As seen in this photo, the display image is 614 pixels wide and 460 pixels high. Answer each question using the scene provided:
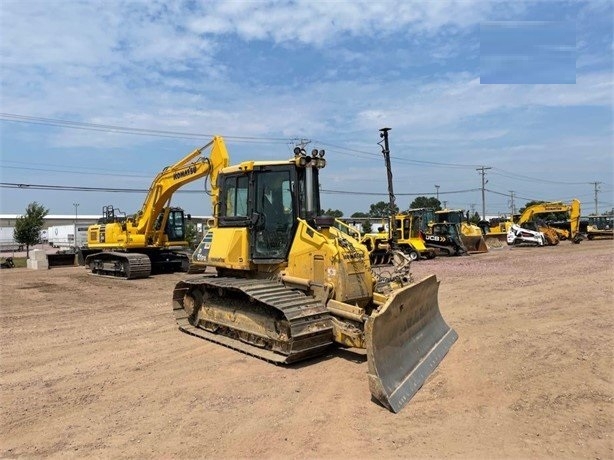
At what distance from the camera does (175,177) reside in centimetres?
1694

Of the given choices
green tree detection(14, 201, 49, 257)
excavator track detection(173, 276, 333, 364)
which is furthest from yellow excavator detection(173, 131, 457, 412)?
green tree detection(14, 201, 49, 257)

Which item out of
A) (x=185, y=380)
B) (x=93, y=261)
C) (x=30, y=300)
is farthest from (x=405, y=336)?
(x=93, y=261)

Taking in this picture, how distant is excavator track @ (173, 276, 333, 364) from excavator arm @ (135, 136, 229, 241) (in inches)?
141

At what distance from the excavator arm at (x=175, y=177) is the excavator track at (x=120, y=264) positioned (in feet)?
4.13

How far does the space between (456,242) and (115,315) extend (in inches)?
825

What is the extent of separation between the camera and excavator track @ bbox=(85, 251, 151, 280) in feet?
58.2

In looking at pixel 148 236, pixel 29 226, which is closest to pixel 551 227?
pixel 148 236

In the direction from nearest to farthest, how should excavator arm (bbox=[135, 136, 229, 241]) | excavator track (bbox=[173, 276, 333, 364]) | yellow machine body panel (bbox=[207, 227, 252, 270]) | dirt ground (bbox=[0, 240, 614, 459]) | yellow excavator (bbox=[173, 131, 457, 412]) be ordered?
dirt ground (bbox=[0, 240, 614, 459]) < yellow excavator (bbox=[173, 131, 457, 412]) < excavator track (bbox=[173, 276, 333, 364]) < yellow machine body panel (bbox=[207, 227, 252, 270]) < excavator arm (bbox=[135, 136, 229, 241])

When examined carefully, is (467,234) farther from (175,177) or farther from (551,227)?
(175,177)

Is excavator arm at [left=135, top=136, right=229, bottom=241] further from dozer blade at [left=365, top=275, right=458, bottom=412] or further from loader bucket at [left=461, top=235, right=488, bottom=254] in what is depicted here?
loader bucket at [left=461, top=235, right=488, bottom=254]

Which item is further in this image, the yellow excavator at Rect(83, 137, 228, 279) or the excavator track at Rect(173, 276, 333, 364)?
the yellow excavator at Rect(83, 137, 228, 279)

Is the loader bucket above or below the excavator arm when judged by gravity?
below

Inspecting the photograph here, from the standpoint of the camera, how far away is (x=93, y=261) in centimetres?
2012

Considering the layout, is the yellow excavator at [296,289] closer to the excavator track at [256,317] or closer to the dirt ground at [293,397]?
the excavator track at [256,317]
